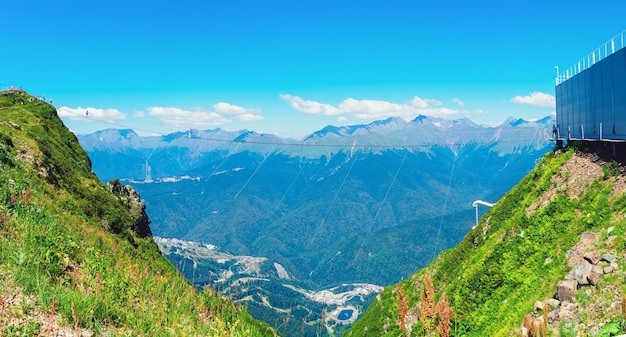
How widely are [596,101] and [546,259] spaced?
1380 centimetres

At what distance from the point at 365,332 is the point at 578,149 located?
2133 cm

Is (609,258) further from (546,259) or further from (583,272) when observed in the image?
(546,259)

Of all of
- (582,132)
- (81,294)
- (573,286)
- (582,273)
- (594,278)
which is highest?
(582,132)

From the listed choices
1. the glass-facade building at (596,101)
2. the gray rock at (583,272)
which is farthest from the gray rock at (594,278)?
the glass-facade building at (596,101)

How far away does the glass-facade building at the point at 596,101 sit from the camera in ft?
78.0

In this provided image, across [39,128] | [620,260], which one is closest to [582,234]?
[620,260]

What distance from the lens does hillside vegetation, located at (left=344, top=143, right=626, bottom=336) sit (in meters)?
13.2

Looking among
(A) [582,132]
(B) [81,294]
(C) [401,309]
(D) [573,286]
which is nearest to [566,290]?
(D) [573,286]

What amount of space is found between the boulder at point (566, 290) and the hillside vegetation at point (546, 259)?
0.24 feet

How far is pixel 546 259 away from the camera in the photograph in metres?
20.4

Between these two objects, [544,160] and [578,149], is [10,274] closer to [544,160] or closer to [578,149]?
[578,149]

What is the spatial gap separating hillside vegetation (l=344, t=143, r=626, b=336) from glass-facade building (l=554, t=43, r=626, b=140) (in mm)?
1465

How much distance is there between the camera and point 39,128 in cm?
3597

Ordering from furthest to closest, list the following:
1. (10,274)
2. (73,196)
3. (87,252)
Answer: (73,196), (87,252), (10,274)
